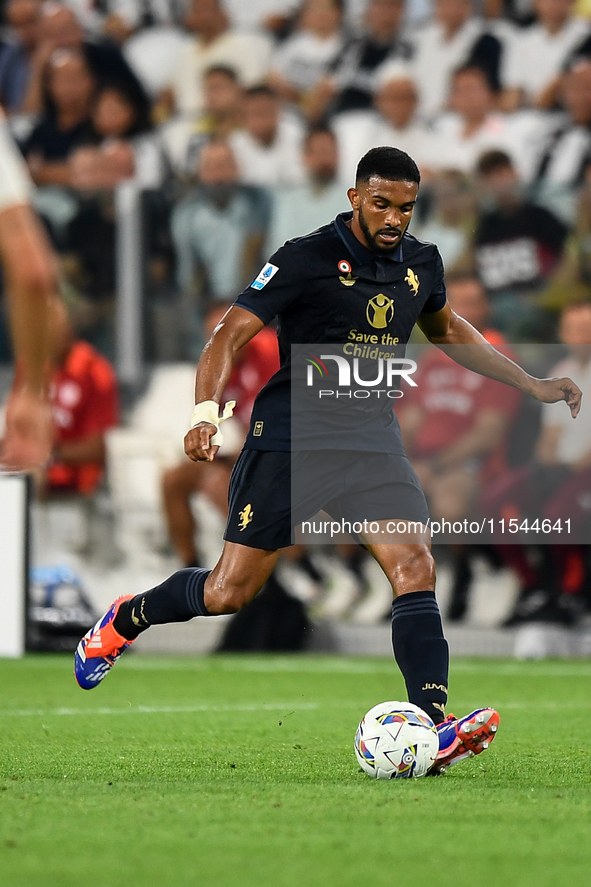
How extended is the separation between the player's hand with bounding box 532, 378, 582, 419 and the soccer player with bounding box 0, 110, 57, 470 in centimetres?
285

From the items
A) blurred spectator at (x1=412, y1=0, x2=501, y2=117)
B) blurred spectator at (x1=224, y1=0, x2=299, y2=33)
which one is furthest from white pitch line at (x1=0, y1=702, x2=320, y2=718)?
blurred spectator at (x1=224, y1=0, x2=299, y2=33)

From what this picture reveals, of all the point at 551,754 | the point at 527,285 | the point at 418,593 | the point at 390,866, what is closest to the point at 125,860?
the point at 390,866

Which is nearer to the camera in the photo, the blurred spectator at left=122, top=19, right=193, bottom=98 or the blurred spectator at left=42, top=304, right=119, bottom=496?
the blurred spectator at left=42, top=304, right=119, bottom=496

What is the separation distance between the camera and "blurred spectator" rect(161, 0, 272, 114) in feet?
44.1

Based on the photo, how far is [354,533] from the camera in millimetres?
5223

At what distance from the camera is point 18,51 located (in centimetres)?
1420

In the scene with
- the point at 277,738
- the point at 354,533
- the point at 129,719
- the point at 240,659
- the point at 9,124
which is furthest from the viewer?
the point at 9,124

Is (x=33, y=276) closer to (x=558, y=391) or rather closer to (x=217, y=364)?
(x=217, y=364)

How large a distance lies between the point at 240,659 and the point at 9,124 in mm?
6016

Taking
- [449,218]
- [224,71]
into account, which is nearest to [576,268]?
[449,218]

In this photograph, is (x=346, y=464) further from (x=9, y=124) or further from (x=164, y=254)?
(x=9, y=124)

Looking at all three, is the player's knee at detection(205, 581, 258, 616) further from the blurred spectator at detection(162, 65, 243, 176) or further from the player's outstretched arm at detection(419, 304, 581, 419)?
the blurred spectator at detection(162, 65, 243, 176)

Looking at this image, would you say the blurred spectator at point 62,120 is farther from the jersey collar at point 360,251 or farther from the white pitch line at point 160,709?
the jersey collar at point 360,251

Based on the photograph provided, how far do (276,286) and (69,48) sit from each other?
9066 millimetres
